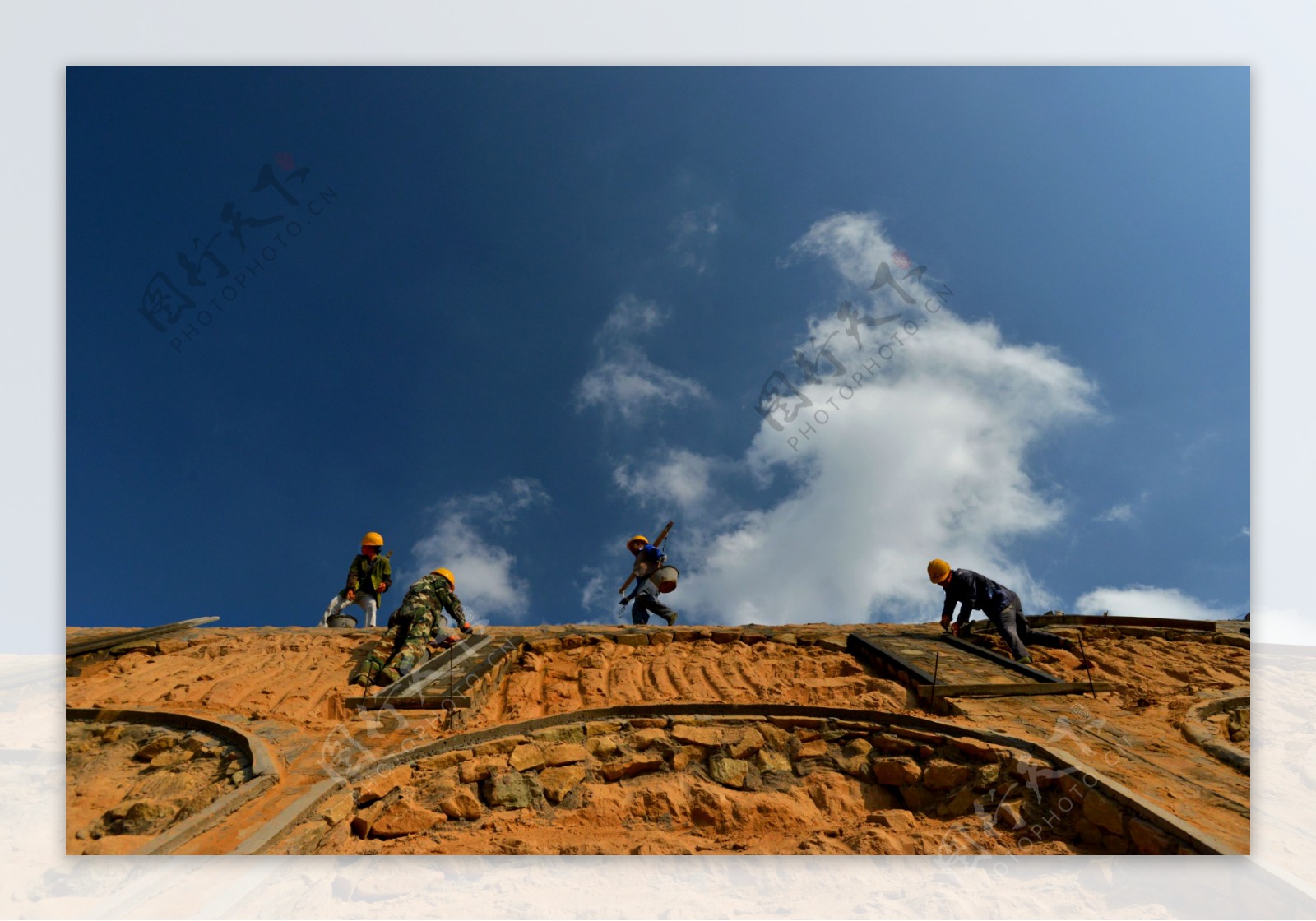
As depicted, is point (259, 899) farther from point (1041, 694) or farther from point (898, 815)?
point (1041, 694)

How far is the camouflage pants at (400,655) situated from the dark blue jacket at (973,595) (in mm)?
4609

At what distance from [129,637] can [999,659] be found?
24.9 ft

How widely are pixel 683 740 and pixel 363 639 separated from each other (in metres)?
4.00

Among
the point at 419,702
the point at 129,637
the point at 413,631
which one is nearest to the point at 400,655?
the point at 413,631

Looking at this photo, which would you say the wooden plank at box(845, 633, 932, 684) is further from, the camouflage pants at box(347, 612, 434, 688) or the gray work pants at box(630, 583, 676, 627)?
the camouflage pants at box(347, 612, 434, 688)

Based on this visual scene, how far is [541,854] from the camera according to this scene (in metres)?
3.59

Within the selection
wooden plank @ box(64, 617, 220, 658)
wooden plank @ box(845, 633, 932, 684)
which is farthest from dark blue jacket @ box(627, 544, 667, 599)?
wooden plank @ box(64, 617, 220, 658)

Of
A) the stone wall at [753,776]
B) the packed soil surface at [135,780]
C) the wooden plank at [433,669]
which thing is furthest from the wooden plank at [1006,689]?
the packed soil surface at [135,780]

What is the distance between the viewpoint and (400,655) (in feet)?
19.4

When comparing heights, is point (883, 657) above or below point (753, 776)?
above

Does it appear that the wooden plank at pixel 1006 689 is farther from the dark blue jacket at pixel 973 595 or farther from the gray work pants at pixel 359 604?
the gray work pants at pixel 359 604

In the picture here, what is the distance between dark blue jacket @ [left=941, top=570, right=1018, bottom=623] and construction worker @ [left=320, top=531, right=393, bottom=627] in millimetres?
6001

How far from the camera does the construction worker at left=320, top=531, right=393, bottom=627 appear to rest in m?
8.48

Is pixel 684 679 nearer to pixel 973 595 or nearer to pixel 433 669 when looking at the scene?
pixel 433 669
